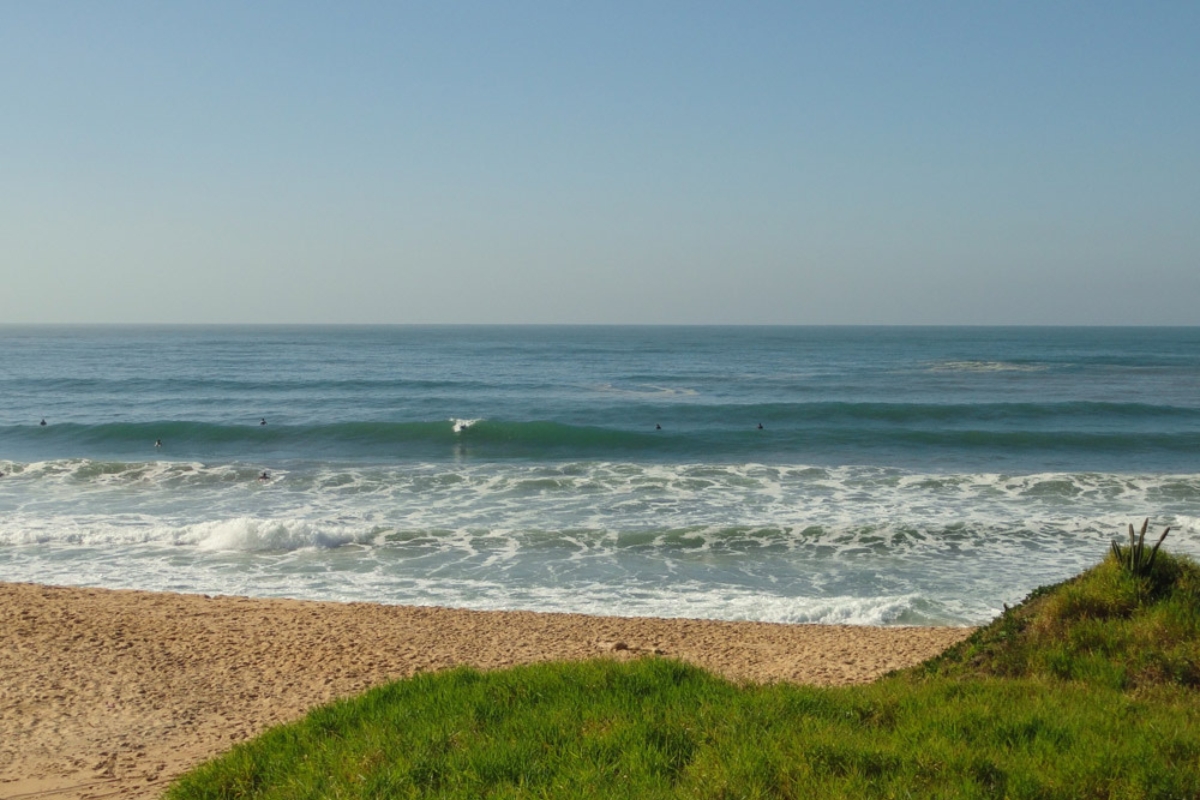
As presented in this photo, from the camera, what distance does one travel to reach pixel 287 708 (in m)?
8.37

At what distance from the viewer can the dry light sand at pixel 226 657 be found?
287 inches

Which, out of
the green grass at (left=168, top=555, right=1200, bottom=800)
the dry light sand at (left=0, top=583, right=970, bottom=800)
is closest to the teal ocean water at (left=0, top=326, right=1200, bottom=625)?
the dry light sand at (left=0, top=583, right=970, bottom=800)

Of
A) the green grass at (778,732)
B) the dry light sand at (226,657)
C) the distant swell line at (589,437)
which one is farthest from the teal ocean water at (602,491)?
the green grass at (778,732)

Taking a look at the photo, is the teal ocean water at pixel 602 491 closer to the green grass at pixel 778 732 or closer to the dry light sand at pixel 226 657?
the dry light sand at pixel 226 657

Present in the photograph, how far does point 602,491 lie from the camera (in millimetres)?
21984

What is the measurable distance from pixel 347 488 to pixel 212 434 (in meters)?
11.8

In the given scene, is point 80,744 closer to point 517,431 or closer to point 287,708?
point 287,708

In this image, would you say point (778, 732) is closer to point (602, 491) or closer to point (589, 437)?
point (602, 491)

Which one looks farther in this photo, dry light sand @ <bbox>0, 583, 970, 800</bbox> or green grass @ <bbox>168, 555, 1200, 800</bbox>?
dry light sand @ <bbox>0, 583, 970, 800</bbox>

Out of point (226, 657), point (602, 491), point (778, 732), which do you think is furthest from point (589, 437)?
point (778, 732)

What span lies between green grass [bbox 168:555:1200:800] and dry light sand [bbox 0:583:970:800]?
A: 207 cm

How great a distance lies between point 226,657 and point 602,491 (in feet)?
42.1

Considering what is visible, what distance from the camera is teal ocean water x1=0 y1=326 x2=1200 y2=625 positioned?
1425cm

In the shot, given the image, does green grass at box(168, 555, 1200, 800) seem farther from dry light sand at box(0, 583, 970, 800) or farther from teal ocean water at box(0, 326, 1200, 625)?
teal ocean water at box(0, 326, 1200, 625)
